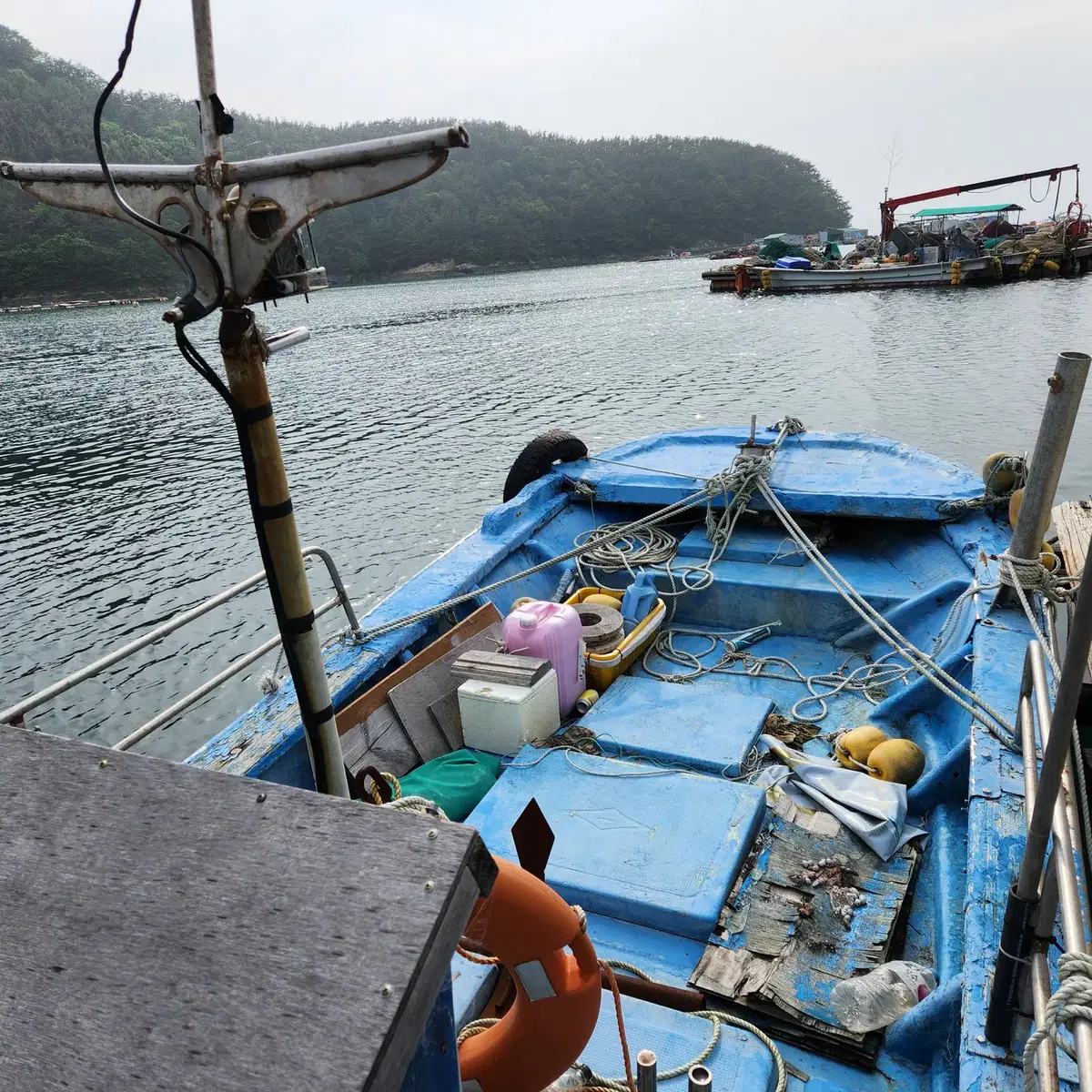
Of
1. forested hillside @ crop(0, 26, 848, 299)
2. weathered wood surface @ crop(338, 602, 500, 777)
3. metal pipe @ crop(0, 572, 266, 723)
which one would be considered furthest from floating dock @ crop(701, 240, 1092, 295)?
Answer: metal pipe @ crop(0, 572, 266, 723)

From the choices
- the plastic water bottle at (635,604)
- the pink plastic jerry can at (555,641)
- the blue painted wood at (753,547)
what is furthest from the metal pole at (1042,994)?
the blue painted wood at (753,547)

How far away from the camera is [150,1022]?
1.15 metres

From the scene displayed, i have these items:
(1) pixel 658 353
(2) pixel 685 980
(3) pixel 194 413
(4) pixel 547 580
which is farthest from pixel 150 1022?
(1) pixel 658 353

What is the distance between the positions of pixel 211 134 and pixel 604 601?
4356mm

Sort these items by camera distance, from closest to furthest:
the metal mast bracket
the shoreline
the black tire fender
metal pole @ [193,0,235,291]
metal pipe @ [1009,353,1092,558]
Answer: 1. the metal mast bracket
2. metal pole @ [193,0,235,291]
3. metal pipe @ [1009,353,1092,558]
4. the black tire fender
5. the shoreline

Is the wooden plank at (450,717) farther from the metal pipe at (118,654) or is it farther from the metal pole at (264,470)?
the metal pole at (264,470)

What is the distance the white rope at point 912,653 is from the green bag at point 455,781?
2280 millimetres

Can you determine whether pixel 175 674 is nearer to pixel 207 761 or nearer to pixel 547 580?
pixel 547 580

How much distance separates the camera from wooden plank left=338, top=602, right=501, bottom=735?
4285mm

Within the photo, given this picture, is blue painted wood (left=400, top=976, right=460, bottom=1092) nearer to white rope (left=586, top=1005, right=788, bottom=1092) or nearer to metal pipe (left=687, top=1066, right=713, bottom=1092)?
metal pipe (left=687, top=1066, right=713, bottom=1092)

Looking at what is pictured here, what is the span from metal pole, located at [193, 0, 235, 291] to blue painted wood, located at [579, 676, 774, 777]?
3.21 metres

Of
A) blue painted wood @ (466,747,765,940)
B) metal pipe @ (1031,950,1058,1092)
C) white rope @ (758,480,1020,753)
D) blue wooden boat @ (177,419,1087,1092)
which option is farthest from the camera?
white rope @ (758,480,1020,753)

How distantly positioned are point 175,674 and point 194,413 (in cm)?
1608

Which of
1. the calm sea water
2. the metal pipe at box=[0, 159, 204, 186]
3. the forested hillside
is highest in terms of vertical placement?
the forested hillside
